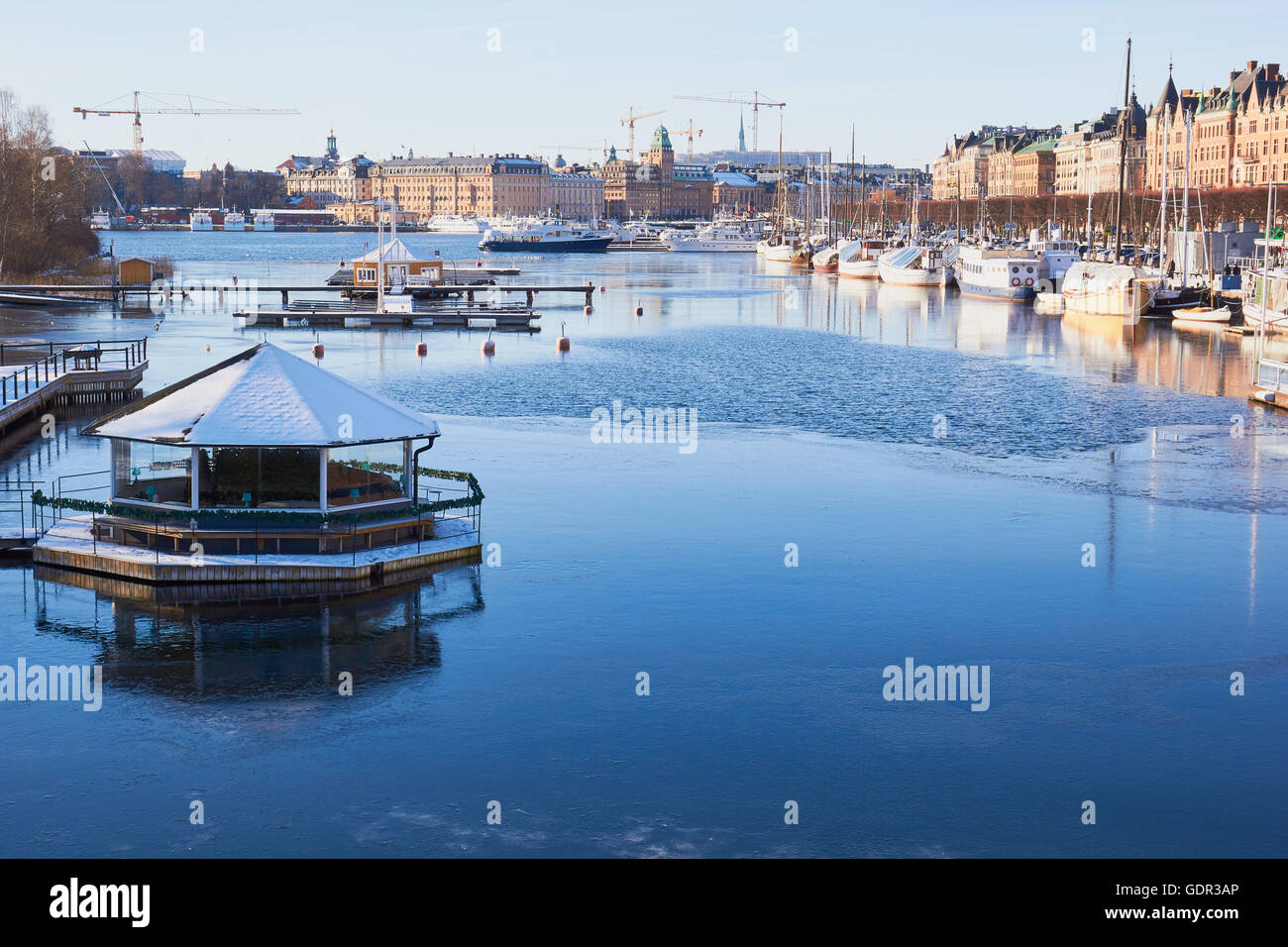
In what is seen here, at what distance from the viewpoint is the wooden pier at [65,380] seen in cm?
4397

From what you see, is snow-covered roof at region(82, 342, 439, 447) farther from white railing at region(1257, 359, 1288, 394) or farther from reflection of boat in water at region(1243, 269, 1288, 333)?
reflection of boat in water at region(1243, 269, 1288, 333)

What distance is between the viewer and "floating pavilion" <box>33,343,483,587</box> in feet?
85.9

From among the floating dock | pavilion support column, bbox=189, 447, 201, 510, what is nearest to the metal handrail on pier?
the floating dock

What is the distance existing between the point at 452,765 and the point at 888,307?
9181 centimetres

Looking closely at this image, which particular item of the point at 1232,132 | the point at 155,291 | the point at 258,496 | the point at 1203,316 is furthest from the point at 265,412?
the point at 1232,132

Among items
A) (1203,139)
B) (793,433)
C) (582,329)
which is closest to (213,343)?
(582,329)

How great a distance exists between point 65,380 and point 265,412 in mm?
26100

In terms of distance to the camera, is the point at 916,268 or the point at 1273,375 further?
the point at 916,268

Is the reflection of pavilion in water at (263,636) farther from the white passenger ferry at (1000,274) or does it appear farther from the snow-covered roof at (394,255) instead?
the white passenger ferry at (1000,274)

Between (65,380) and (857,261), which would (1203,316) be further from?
(857,261)

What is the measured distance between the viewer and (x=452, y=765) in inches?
725

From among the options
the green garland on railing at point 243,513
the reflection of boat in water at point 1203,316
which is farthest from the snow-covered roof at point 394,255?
the green garland on railing at point 243,513

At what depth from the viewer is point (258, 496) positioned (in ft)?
88.3
